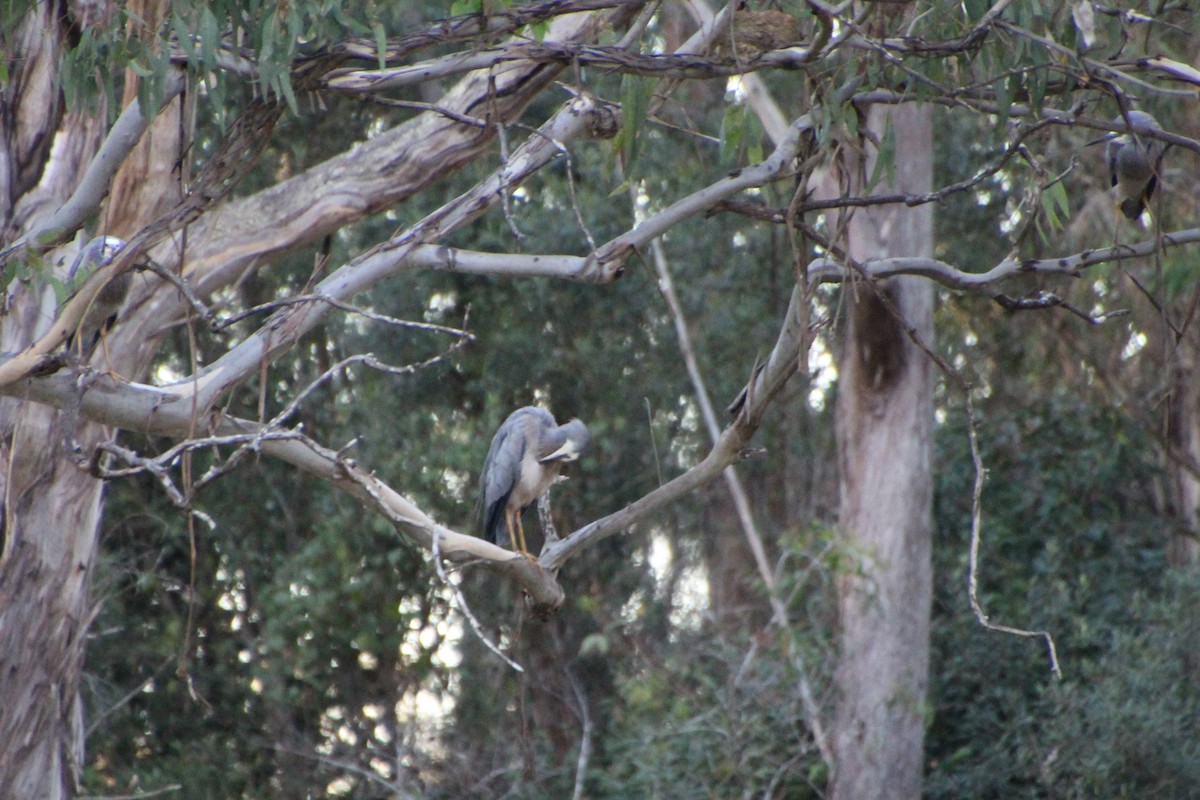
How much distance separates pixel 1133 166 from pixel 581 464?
5.54 m

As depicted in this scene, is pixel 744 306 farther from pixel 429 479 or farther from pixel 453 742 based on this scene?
pixel 453 742

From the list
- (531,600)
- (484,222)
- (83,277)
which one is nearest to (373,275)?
(83,277)

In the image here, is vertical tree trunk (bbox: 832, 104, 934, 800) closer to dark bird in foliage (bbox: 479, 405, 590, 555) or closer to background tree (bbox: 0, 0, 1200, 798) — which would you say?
background tree (bbox: 0, 0, 1200, 798)

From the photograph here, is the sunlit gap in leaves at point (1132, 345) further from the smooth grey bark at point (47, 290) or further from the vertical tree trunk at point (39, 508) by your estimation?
the vertical tree trunk at point (39, 508)

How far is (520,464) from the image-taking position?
6.30 meters

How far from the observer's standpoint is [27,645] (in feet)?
18.4

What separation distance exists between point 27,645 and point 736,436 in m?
3.33

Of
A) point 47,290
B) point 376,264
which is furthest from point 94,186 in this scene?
point 47,290

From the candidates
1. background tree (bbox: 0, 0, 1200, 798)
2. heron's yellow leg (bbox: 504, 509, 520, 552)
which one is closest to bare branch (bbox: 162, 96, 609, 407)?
background tree (bbox: 0, 0, 1200, 798)

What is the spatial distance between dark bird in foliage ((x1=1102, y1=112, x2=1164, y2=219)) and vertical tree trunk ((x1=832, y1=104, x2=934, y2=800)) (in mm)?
3487

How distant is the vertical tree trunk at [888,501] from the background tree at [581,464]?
0.06m

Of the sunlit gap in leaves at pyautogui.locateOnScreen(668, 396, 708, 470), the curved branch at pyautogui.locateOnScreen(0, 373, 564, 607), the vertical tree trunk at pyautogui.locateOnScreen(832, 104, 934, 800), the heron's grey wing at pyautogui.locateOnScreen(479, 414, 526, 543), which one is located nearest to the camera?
the curved branch at pyautogui.locateOnScreen(0, 373, 564, 607)

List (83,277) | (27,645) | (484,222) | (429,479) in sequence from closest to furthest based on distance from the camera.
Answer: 1. (83,277)
2. (27,645)
3. (429,479)
4. (484,222)

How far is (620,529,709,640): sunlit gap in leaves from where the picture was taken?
9.92m
